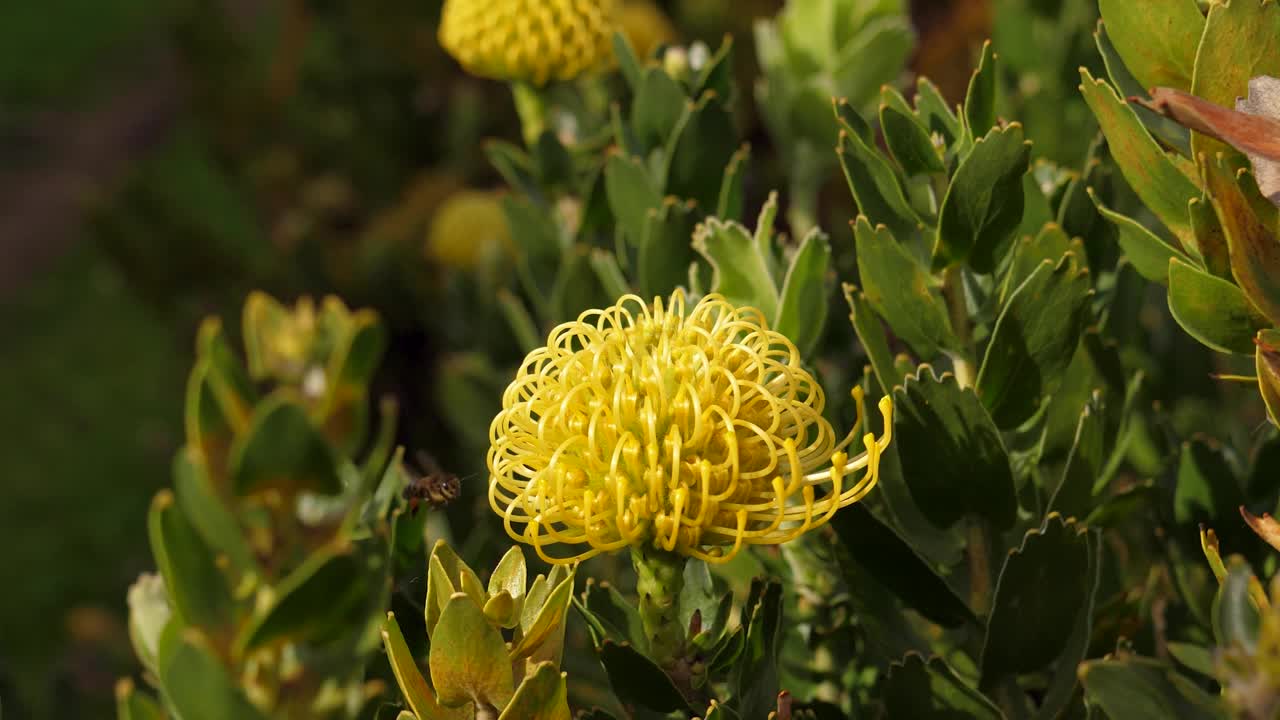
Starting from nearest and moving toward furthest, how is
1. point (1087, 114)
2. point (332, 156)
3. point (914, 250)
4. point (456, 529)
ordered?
point (914, 250) → point (456, 529) → point (1087, 114) → point (332, 156)

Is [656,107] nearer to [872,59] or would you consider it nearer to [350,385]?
[872,59]

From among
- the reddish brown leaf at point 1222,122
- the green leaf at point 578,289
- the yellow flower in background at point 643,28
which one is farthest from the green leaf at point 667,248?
the yellow flower in background at point 643,28

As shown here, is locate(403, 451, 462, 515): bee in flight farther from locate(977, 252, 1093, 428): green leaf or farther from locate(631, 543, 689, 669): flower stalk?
locate(977, 252, 1093, 428): green leaf

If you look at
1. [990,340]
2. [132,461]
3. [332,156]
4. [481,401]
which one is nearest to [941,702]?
[990,340]

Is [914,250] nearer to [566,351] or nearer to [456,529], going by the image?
[566,351]

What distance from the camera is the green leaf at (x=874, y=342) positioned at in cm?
84

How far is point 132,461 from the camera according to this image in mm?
3742

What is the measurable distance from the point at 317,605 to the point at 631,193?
1.42 ft

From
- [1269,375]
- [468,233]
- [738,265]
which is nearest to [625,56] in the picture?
[738,265]

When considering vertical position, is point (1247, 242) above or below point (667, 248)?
above

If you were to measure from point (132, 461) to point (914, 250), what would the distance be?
131 inches

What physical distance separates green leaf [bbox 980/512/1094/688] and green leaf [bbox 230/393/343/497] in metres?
0.67

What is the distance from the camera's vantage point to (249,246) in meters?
3.30

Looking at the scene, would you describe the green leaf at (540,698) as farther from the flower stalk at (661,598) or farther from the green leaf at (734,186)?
the green leaf at (734,186)
